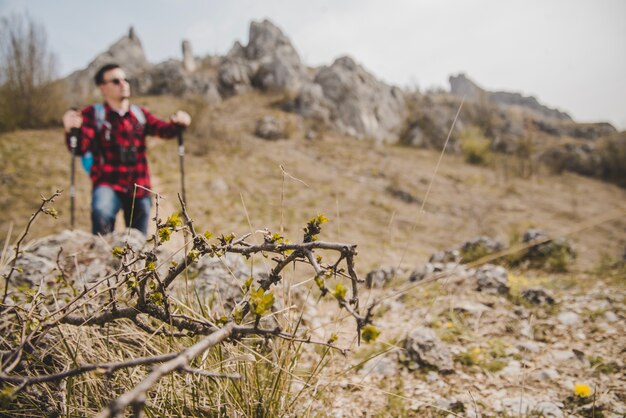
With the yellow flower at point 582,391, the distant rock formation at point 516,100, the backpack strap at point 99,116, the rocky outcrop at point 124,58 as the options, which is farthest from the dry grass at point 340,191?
Result: the distant rock formation at point 516,100

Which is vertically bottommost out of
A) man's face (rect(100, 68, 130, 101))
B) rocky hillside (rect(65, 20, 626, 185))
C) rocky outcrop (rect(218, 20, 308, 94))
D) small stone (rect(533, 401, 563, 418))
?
small stone (rect(533, 401, 563, 418))

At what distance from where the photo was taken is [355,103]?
21.0 meters

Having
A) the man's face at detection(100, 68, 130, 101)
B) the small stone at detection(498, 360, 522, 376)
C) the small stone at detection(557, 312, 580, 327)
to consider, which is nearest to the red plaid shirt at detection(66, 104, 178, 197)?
the man's face at detection(100, 68, 130, 101)

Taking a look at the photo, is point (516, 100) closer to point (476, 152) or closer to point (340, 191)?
point (476, 152)

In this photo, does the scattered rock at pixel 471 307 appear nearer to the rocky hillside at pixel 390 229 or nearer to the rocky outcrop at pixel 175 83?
the rocky hillside at pixel 390 229

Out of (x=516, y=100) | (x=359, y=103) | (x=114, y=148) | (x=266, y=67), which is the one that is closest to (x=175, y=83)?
(x=266, y=67)

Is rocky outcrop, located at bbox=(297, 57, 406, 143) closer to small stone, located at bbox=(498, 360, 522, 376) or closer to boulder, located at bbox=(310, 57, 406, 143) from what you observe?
boulder, located at bbox=(310, 57, 406, 143)

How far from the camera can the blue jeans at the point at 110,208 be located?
10.2ft

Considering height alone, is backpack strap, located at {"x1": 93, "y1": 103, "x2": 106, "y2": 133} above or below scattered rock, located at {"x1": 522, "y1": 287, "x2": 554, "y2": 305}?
above

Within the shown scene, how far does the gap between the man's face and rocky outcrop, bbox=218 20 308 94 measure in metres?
20.0

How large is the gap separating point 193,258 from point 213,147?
12.5 m

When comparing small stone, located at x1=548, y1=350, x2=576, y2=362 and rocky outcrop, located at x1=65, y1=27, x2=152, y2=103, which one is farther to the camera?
rocky outcrop, located at x1=65, y1=27, x2=152, y2=103

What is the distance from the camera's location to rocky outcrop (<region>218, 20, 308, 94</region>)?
22531mm

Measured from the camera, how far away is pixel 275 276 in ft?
2.86
